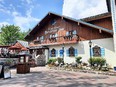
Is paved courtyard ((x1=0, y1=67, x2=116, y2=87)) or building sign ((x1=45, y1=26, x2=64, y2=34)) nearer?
paved courtyard ((x1=0, y1=67, x2=116, y2=87))

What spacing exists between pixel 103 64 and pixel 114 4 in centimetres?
587

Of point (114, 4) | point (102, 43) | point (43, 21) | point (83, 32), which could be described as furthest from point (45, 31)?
point (114, 4)

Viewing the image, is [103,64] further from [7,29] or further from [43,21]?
[7,29]

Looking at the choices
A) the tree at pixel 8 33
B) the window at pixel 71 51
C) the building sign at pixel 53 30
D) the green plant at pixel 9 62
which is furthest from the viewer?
the tree at pixel 8 33

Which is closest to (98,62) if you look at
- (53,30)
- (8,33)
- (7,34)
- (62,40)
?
(62,40)

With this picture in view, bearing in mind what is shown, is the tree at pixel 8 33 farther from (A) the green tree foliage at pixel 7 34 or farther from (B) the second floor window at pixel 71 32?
(B) the second floor window at pixel 71 32

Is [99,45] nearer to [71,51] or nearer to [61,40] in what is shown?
[71,51]

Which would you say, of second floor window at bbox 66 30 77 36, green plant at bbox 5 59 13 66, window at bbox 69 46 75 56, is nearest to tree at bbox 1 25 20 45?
green plant at bbox 5 59 13 66

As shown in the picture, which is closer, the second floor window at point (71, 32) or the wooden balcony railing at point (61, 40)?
the wooden balcony railing at point (61, 40)

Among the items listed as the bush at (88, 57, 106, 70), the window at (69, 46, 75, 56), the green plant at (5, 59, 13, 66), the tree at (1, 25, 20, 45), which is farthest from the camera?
the tree at (1, 25, 20, 45)

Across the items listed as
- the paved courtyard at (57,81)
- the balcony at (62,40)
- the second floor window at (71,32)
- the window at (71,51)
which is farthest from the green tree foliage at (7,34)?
the paved courtyard at (57,81)

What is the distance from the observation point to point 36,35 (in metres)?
22.1

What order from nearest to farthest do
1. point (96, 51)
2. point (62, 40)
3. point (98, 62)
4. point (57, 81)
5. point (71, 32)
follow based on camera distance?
point (57, 81) < point (98, 62) < point (96, 51) < point (71, 32) < point (62, 40)

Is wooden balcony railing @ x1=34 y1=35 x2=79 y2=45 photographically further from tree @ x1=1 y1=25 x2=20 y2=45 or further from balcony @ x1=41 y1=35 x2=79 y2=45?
tree @ x1=1 y1=25 x2=20 y2=45
